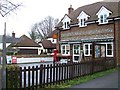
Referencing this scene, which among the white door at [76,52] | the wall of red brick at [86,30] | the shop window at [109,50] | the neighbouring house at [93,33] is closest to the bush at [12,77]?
the neighbouring house at [93,33]

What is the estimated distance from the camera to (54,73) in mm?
12109

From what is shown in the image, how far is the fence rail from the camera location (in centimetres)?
967

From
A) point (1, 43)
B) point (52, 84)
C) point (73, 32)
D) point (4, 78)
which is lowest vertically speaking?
point (52, 84)

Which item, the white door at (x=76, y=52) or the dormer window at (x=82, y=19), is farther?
the white door at (x=76, y=52)

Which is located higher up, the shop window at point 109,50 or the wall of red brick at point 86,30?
the wall of red brick at point 86,30

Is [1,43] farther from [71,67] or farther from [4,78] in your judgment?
[71,67]

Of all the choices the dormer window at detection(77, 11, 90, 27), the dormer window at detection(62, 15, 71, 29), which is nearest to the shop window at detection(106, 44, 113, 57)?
the dormer window at detection(77, 11, 90, 27)

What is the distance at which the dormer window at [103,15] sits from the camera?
2803cm

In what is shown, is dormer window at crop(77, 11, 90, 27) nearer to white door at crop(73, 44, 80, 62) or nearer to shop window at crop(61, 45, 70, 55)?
white door at crop(73, 44, 80, 62)

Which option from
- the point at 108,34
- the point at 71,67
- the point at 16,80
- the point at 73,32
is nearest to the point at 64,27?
the point at 73,32

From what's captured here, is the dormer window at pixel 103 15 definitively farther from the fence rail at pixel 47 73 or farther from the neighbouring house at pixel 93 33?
the fence rail at pixel 47 73

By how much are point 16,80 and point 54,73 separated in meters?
2.96

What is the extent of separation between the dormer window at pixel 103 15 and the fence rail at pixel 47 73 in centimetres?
1108

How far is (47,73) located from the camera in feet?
37.6
